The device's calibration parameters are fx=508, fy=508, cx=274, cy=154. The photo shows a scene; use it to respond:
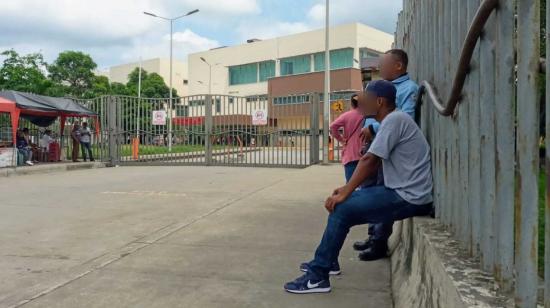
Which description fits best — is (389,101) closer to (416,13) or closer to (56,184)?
(416,13)

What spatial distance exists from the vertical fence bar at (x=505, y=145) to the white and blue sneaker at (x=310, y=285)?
1.99m

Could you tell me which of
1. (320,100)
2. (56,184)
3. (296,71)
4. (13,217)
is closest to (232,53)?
(296,71)

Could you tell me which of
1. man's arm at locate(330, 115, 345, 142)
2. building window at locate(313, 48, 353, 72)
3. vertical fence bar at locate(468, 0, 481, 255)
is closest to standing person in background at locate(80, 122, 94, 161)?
man's arm at locate(330, 115, 345, 142)

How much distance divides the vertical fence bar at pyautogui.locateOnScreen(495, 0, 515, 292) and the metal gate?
15306mm

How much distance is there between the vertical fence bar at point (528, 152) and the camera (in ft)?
5.39

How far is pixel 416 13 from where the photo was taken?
171 inches

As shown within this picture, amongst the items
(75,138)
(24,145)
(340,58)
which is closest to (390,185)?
(24,145)

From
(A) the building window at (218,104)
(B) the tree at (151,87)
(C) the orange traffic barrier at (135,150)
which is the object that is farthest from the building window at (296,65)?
(C) the orange traffic barrier at (135,150)

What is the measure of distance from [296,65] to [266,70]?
4.38 m

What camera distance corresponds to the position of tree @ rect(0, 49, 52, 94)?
30.9 meters

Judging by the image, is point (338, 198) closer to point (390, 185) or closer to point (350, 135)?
point (390, 185)

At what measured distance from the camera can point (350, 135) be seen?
5.41m

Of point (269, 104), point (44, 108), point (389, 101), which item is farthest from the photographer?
point (269, 104)

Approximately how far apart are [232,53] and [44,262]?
188 feet
